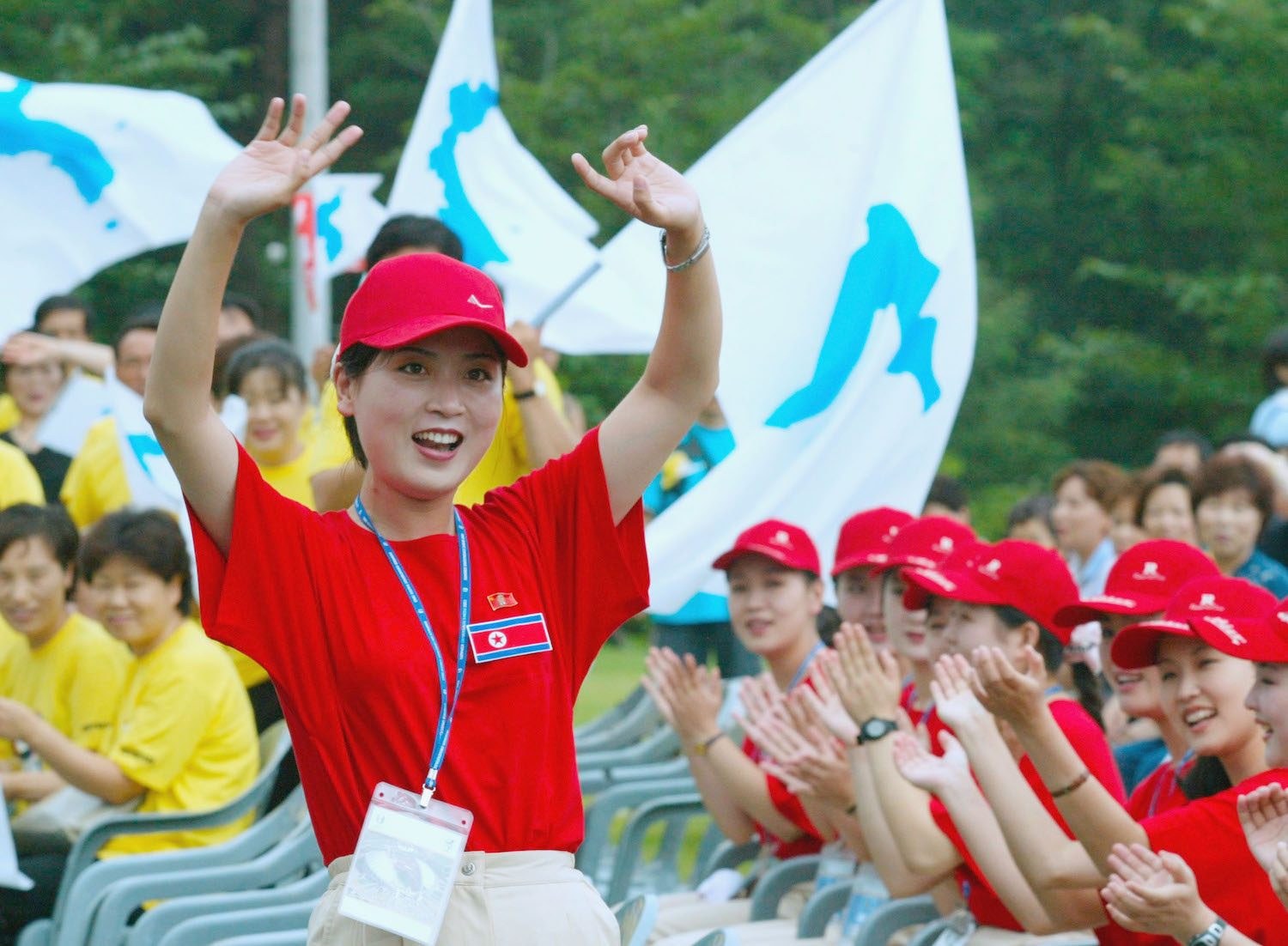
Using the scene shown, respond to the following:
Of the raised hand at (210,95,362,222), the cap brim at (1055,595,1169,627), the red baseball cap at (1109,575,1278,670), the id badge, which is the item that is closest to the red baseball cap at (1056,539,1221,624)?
the cap brim at (1055,595,1169,627)

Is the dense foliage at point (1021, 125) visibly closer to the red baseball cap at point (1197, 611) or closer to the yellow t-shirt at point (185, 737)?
the yellow t-shirt at point (185, 737)

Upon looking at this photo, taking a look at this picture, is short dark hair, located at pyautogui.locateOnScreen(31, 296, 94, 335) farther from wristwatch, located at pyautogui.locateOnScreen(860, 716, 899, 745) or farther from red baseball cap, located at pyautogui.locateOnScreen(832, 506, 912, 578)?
wristwatch, located at pyautogui.locateOnScreen(860, 716, 899, 745)

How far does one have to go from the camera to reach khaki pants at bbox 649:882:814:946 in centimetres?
446

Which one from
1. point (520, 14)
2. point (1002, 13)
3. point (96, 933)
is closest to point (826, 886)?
point (96, 933)

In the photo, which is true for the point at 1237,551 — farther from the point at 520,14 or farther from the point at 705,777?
the point at 520,14

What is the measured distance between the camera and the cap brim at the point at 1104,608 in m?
3.77

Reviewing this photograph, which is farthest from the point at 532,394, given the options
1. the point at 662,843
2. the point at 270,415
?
the point at 662,843

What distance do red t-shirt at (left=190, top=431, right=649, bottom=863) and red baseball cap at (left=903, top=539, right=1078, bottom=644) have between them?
186 cm

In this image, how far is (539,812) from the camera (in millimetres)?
2150

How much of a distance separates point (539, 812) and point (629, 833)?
301 cm

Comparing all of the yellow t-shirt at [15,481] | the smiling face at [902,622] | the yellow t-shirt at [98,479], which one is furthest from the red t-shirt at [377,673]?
the yellow t-shirt at [98,479]

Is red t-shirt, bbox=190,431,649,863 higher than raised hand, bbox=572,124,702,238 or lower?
lower

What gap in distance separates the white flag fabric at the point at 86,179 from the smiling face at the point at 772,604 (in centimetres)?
231

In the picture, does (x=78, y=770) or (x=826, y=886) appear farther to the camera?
(x=78, y=770)
